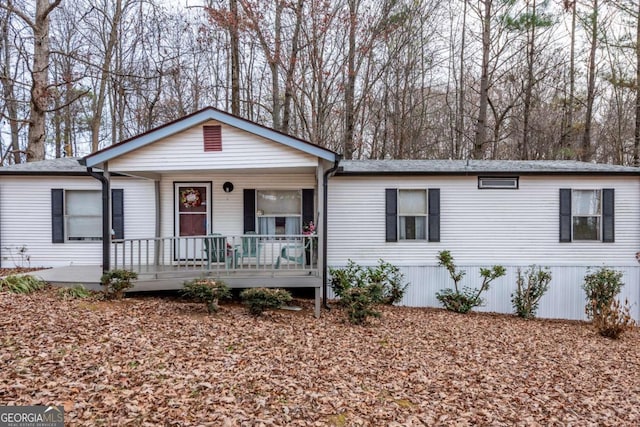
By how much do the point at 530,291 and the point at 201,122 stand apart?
8.45 m

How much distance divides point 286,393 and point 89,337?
283 cm

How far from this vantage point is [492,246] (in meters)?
9.35

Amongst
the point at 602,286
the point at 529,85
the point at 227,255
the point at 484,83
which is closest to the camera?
the point at 227,255

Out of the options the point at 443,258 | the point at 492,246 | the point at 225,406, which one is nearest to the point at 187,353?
the point at 225,406

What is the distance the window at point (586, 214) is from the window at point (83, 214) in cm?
1210

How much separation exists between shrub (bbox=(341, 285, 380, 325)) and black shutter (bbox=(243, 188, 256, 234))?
3.44 m

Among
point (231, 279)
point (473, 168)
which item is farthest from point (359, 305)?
point (473, 168)

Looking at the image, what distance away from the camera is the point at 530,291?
888cm

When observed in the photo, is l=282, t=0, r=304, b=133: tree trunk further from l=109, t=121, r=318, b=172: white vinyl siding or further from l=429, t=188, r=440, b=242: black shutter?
l=109, t=121, r=318, b=172: white vinyl siding

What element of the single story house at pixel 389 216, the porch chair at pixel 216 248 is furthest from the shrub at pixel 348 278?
the porch chair at pixel 216 248

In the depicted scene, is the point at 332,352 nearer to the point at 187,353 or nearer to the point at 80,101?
the point at 187,353

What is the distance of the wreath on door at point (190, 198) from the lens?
30.2 ft

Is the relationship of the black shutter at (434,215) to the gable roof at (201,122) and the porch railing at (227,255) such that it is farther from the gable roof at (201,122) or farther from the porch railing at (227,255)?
the gable roof at (201,122)

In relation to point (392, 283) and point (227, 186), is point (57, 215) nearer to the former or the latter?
point (227, 186)
